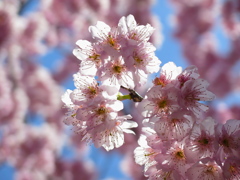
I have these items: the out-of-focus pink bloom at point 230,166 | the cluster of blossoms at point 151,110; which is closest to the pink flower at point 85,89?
the cluster of blossoms at point 151,110

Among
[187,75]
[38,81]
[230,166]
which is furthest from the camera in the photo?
[38,81]

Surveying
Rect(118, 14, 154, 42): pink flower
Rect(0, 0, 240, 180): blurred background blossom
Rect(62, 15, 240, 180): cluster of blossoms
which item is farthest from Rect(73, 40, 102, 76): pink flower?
Rect(0, 0, 240, 180): blurred background blossom

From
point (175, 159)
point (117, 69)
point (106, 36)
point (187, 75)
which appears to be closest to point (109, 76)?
point (117, 69)

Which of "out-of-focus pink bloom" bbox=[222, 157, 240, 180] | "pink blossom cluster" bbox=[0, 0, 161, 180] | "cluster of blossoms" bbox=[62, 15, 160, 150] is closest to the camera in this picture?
"out-of-focus pink bloom" bbox=[222, 157, 240, 180]

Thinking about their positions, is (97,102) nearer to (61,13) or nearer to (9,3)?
(9,3)

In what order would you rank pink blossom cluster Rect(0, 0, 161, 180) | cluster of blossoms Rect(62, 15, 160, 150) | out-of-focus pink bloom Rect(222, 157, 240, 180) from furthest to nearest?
pink blossom cluster Rect(0, 0, 161, 180), cluster of blossoms Rect(62, 15, 160, 150), out-of-focus pink bloom Rect(222, 157, 240, 180)

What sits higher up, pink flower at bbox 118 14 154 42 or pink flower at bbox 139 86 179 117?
pink flower at bbox 118 14 154 42

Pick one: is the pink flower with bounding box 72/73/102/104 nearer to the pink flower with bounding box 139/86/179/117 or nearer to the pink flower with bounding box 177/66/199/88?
the pink flower with bounding box 139/86/179/117

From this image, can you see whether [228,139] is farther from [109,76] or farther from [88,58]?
[88,58]

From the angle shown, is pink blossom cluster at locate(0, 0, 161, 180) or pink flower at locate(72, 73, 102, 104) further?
pink blossom cluster at locate(0, 0, 161, 180)

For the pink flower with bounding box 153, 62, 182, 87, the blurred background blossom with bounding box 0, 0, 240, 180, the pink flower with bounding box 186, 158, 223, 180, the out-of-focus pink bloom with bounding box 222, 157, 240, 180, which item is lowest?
the out-of-focus pink bloom with bounding box 222, 157, 240, 180
